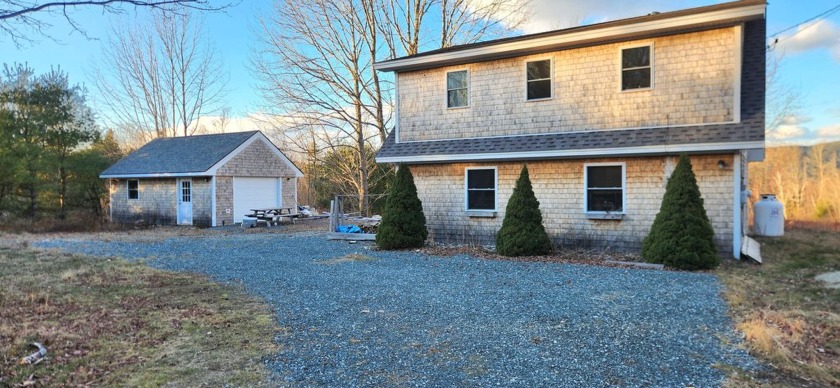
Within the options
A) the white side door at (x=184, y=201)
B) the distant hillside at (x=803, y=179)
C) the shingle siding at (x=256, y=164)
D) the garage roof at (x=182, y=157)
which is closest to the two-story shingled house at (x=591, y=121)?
the distant hillside at (x=803, y=179)

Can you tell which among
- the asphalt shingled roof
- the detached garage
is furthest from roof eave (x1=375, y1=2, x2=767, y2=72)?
the asphalt shingled roof

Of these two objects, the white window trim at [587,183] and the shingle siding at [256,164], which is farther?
the shingle siding at [256,164]

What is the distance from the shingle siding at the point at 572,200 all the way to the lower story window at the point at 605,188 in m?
0.15

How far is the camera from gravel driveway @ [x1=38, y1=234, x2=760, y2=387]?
4.01m

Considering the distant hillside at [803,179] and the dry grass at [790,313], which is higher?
the distant hillside at [803,179]

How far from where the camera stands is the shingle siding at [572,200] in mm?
9930

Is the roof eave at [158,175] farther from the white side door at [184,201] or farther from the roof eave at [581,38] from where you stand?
the roof eave at [581,38]

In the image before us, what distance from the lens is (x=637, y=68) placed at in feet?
35.1

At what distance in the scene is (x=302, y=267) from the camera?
31.3ft

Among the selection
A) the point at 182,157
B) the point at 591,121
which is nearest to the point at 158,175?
the point at 182,157

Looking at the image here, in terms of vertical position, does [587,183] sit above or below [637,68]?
below

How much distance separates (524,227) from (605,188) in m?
2.14

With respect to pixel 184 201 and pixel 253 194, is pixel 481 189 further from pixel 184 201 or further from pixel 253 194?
pixel 184 201

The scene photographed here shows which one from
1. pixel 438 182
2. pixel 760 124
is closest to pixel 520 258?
pixel 438 182
